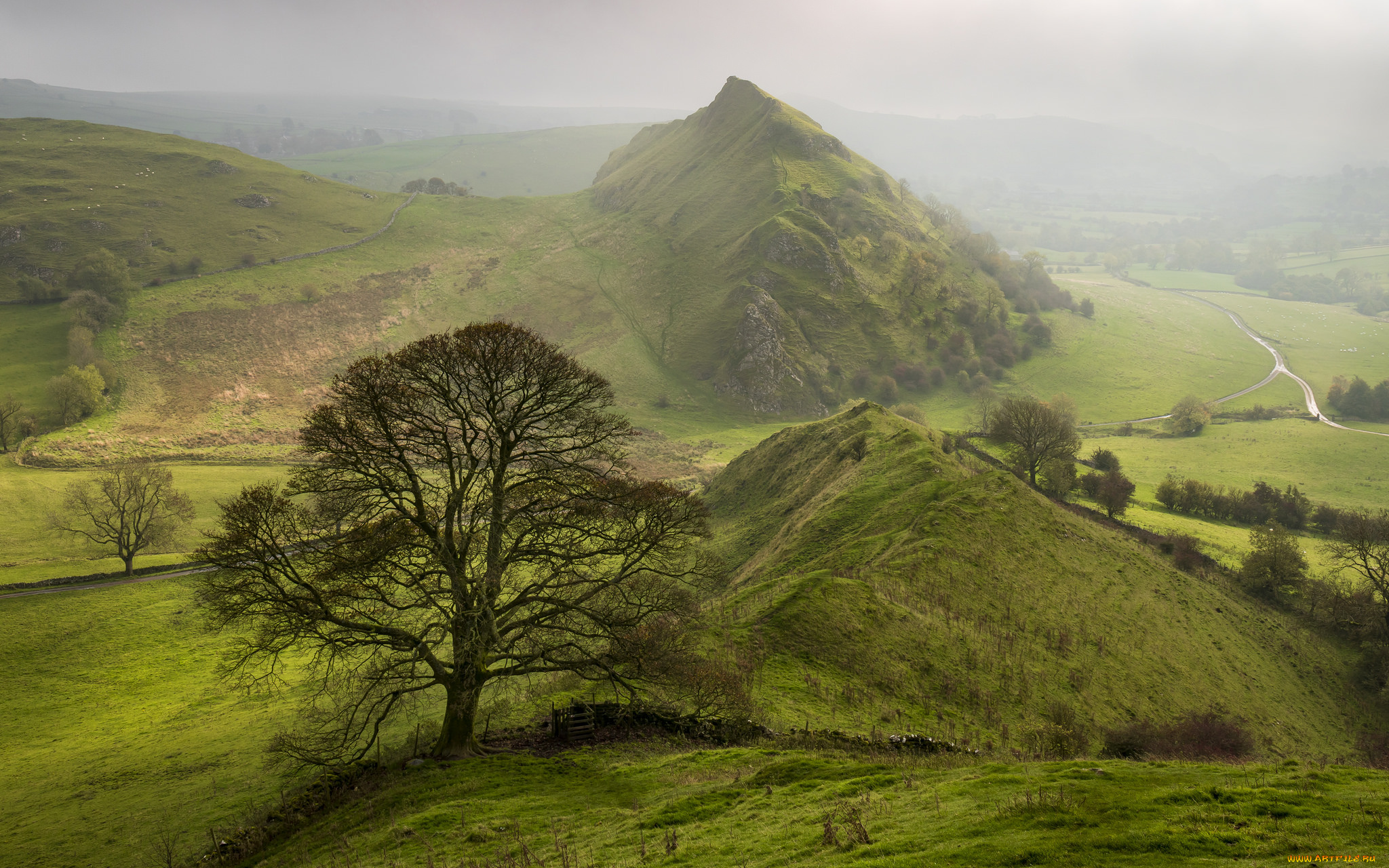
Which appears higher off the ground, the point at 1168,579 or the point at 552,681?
the point at 1168,579

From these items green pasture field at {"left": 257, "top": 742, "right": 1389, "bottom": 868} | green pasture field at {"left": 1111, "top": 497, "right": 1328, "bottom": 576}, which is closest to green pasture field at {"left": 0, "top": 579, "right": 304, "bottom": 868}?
green pasture field at {"left": 257, "top": 742, "right": 1389, "bottom": 868}

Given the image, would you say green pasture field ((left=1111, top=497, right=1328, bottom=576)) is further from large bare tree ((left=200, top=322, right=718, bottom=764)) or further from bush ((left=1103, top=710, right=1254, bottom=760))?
large bare tree ((left=200, top=322, right=718, bottom=764))

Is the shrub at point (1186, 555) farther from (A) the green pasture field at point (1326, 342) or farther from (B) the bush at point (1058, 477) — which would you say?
(A) the green pasture field at point (1326, 342)

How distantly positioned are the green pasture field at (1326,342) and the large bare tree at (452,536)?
165241 mm

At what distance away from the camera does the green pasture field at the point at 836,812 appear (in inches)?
420

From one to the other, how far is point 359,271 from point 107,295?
133 feet

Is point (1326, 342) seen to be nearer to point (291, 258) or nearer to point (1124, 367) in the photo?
point (1124, 367)

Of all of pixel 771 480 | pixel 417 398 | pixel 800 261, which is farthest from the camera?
pixel 800 261

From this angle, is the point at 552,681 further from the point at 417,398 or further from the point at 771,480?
the point at 771,480

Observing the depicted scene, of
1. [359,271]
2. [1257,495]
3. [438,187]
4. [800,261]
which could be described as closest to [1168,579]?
[1257,495]

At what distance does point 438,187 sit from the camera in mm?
198250

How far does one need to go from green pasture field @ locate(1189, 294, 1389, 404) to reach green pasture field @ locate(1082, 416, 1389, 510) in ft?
117

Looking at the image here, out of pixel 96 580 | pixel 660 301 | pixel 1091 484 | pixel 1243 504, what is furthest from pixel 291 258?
pixel 1243 504

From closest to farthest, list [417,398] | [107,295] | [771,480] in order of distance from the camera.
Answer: [417,398]
[771,480]
[107,295]
